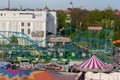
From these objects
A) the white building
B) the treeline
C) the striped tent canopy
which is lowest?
the striped tent canopy

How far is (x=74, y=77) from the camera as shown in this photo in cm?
988

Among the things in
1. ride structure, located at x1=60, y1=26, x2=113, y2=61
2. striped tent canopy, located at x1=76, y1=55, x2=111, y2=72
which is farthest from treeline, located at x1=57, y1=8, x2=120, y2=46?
striped tent canopy, located at x1=76, y1=55, x2=111, y2=72

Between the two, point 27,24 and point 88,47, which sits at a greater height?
point 27,24

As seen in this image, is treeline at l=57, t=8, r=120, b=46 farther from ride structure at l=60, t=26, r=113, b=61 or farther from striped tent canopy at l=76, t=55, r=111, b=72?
striped tent canopy at l=76, t=55, r=111, b=72

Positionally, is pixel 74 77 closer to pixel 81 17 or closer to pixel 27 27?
pixel 27 27

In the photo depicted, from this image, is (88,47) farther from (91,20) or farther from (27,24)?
(91,20)

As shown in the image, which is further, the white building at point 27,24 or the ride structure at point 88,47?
the white building at point 27,24

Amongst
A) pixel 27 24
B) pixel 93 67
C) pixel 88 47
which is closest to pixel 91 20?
pixel 27 24

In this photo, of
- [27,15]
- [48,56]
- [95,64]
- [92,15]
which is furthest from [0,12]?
[95,64]

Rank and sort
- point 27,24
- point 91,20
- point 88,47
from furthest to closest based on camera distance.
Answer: point 91,20 < point 27,24 < point 88,47

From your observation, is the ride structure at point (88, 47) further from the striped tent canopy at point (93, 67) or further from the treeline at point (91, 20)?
the treeline at point (91, 20)

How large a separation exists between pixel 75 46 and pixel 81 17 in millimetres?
23807

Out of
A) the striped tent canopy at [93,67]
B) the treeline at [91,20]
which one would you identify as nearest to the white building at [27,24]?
the treeline at [91,20]

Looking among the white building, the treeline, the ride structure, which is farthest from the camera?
the treeline
